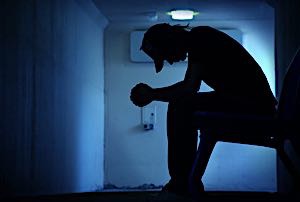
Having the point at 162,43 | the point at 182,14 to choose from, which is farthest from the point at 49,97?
the point at 182,14

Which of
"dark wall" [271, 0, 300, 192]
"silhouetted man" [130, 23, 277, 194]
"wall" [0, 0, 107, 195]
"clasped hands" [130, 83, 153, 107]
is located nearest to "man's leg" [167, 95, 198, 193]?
"silhouetted man" [130, 23, 277, 194]

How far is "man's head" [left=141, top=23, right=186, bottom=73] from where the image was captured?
1.72 m


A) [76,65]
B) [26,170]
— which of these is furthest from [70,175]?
[26,170]

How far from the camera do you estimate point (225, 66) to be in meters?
1.66

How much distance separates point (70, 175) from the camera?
339cm

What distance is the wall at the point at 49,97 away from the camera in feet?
7.13

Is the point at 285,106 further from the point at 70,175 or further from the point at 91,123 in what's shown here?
the point at 91,123

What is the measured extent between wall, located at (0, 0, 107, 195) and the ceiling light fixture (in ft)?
2.13

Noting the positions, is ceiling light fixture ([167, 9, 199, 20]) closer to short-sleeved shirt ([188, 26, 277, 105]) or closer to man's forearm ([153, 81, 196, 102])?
short-sleeved shirt ([188, 26, 277, 105])

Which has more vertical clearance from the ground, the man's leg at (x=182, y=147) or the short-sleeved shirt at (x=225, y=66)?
the short-sleeved shirt at (x=225, y=66)

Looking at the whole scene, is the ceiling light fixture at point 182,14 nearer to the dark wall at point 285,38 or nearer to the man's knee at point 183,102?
the dark wall at point 285,38

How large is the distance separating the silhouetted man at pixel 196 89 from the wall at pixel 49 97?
0.75 m

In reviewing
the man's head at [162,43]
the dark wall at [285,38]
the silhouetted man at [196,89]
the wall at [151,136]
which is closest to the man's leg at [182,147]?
the silhouetted man at [196,89]

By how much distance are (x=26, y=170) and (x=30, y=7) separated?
799 mm
